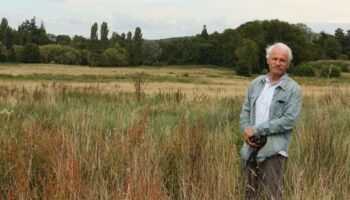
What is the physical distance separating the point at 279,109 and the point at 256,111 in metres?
0.23

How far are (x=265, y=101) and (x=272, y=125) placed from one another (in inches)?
10.9

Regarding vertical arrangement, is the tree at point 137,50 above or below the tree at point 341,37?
below

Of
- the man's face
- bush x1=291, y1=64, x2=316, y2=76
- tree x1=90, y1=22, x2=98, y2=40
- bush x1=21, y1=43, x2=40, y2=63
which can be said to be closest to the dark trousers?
the man's face

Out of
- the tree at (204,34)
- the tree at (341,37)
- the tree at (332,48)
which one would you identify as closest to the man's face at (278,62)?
the tree at (332,48)

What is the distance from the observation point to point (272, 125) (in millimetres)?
4332

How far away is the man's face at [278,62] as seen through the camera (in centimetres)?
443

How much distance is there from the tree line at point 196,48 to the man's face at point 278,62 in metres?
73.4

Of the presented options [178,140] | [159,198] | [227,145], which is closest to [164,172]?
[178,140]

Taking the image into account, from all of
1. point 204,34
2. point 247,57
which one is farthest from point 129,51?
point 247,57

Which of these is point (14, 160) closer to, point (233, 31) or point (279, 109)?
point (279, 109)

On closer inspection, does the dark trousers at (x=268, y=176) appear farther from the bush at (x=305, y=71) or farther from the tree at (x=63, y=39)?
the tree at (x=63, y=39)

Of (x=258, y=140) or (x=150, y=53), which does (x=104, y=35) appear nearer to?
(x=150, y=53)

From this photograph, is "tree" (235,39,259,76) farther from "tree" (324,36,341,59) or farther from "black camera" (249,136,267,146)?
"black camera" (249,136,267,146)

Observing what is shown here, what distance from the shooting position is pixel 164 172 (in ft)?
16.0
